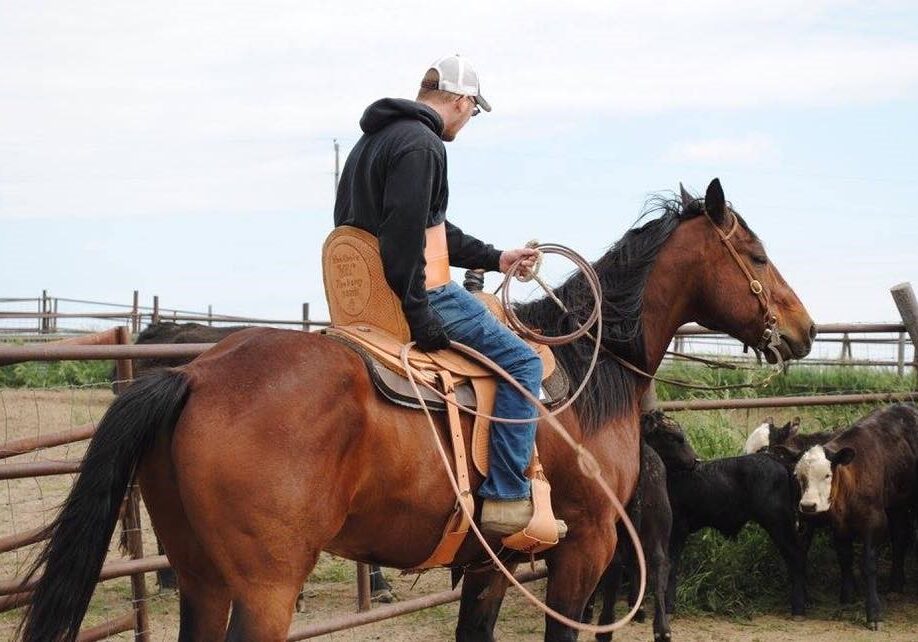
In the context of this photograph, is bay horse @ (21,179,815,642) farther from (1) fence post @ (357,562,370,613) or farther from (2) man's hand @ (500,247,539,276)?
(1) fence post @ (357,562,370,613)

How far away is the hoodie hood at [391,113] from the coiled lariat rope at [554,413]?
79 centimetres

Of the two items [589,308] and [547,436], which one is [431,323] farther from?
[589,308]

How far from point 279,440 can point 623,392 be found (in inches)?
73.3

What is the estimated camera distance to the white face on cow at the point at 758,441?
877 centimetres

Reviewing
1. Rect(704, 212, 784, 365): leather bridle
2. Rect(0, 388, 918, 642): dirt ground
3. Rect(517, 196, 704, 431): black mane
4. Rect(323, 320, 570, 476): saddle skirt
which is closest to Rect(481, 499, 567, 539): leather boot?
Rect(323, 320, 570, 476): saddle skirt

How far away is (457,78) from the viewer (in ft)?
13.5

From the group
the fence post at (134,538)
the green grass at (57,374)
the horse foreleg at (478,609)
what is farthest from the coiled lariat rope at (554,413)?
the green grass at (57,374)

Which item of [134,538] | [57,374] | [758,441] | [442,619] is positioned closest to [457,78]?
[134,538]

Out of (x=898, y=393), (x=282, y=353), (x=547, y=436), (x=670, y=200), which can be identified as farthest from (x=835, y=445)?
(x=282, y=353)

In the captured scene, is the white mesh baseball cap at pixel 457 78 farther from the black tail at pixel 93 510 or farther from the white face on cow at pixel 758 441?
the white face on cow at pixel 758 441

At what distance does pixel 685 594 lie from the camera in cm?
766

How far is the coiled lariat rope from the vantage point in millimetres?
3607

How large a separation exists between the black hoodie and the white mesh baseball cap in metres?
0.16

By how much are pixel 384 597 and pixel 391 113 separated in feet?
14.7
